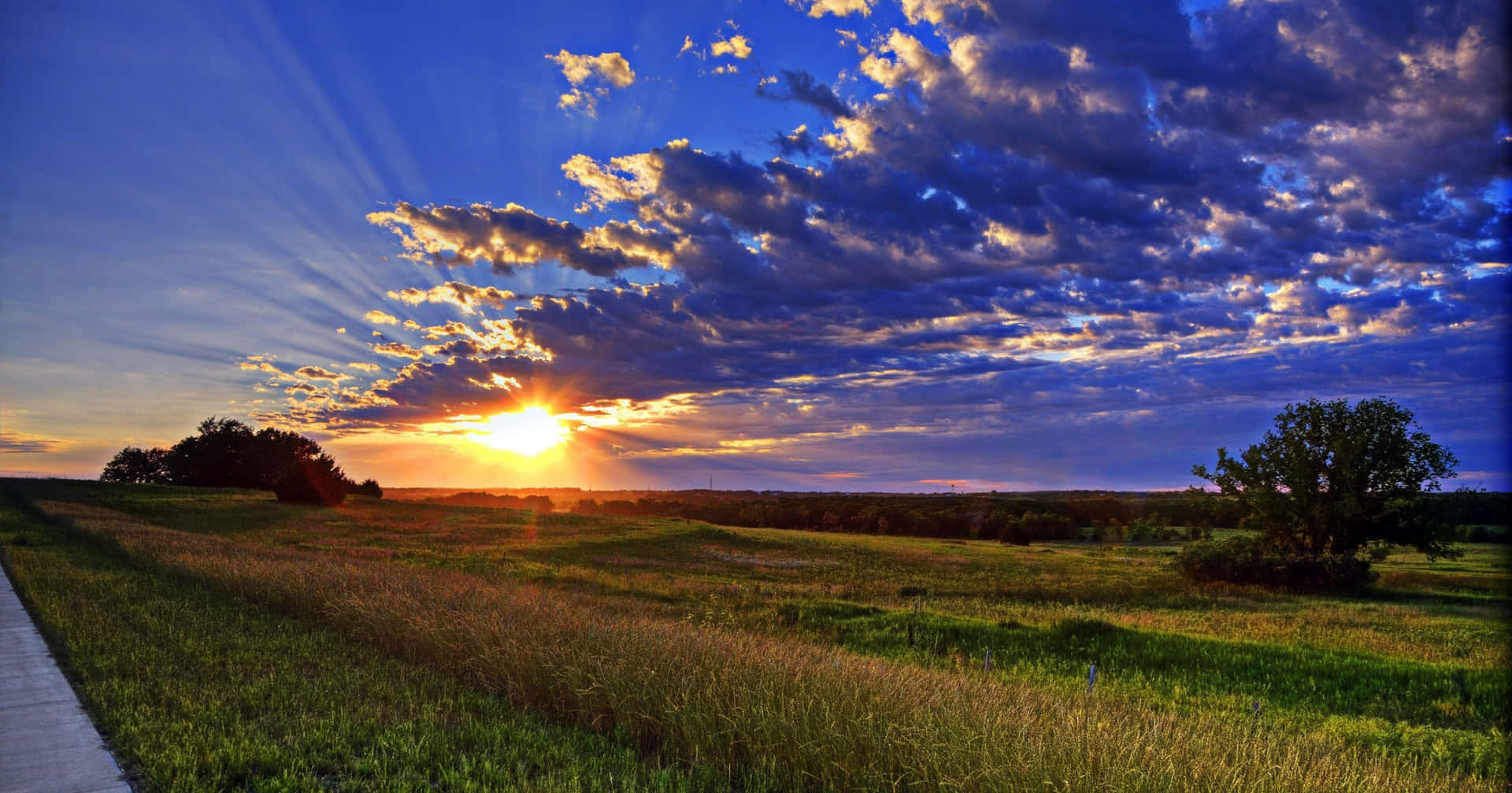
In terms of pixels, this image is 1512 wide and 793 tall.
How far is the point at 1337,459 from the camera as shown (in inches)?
1607

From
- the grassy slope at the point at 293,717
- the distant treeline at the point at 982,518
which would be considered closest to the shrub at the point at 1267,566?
the distant treeline at the point at 982,518

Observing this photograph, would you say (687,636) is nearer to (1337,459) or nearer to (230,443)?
(1337,459)

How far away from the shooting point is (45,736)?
7582mm

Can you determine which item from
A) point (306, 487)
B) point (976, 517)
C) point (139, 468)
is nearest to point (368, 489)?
point (306, 487)

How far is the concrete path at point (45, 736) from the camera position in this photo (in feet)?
21.2

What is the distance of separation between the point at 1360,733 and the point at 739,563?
3335cm

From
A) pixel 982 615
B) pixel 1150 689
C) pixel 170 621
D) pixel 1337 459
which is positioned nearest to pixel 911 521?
pixel 1337 459

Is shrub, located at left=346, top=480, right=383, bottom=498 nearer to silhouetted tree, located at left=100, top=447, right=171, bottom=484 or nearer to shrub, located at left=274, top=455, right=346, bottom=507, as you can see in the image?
shrub, located at left=274, top=455, right=346, bottom=507

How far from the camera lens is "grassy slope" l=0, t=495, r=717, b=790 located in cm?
672

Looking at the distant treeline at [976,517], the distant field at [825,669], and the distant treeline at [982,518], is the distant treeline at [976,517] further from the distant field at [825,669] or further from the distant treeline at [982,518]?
the distant field at [825,669]

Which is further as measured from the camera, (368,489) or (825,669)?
(368,489)

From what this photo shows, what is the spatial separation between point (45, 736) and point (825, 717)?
7.96 m

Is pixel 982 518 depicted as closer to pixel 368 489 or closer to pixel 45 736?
pixel 368 489

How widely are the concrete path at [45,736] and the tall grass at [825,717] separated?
13.3ft
